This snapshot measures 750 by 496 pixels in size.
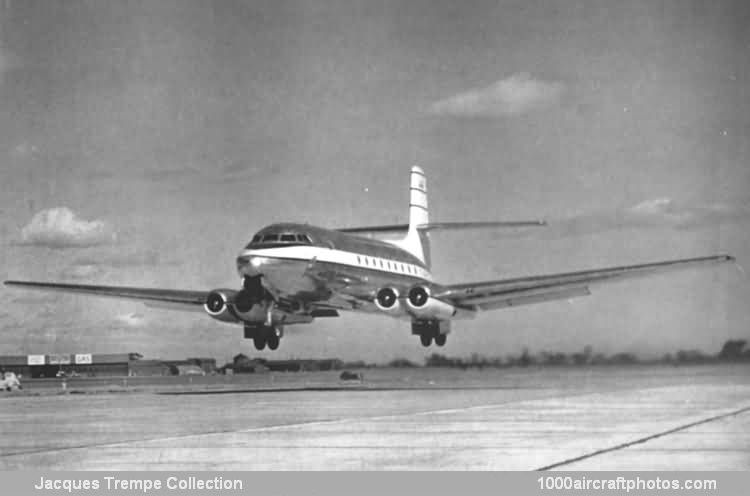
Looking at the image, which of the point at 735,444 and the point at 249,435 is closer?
the point at 735,444

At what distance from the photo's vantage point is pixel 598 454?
12758mm

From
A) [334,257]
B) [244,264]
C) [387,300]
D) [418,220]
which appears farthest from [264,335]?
[418,220]

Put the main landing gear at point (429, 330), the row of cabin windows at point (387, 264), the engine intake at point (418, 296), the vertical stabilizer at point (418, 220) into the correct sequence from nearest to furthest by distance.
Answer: the row of cabin windows at point (387, 264)
the engine intake at point (418, 296)
the main landing gear at point (429, 330)
the vertical stabilizer at point (418, 220)

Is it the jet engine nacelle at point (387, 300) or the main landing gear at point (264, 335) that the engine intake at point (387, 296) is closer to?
the jet engine nacelle at point (387, 300)

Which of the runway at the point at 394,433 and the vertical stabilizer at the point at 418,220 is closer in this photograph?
the runway at the point at 394,433

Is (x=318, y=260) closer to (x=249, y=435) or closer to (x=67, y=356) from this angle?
(x=249, y=435)

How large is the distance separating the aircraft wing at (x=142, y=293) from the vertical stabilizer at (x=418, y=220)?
12.7 m

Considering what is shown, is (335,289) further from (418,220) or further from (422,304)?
(418,220)

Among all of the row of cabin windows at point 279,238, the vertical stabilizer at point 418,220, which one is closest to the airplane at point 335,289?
the row of cabin windows at point 279,238

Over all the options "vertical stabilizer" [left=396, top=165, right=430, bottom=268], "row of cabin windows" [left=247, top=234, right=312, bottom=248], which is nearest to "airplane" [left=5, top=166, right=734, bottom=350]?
"row of cabin windows" [left=247, top=234, right=312, bottom=248]

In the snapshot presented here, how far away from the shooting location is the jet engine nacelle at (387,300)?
131 feet

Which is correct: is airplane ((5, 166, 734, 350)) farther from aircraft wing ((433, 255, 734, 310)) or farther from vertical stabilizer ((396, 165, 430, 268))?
vertical stabilizer ((396, 165, 430, 268))
